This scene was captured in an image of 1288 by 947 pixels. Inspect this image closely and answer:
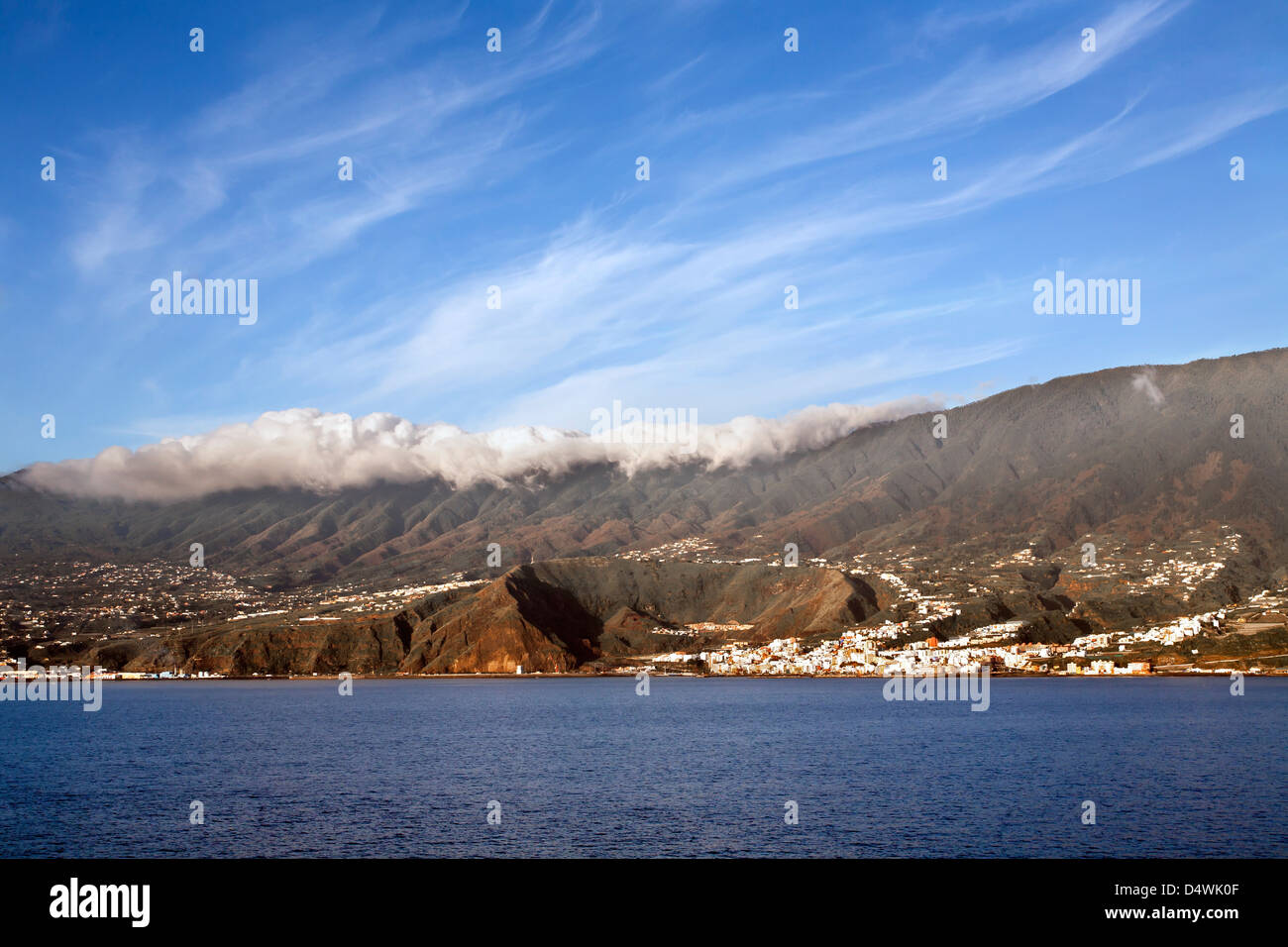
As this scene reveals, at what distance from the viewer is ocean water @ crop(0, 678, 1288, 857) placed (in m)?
52.9

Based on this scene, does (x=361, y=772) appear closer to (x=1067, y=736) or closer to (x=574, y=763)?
(x=574, y=763)

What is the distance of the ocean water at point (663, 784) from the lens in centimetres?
5291

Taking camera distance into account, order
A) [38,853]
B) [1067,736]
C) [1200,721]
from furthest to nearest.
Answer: [1200,721] → [1067,736] → [38,853]

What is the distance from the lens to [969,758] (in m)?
87.1

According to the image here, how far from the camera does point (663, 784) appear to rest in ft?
240

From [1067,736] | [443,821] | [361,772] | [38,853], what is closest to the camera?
[38,853]
